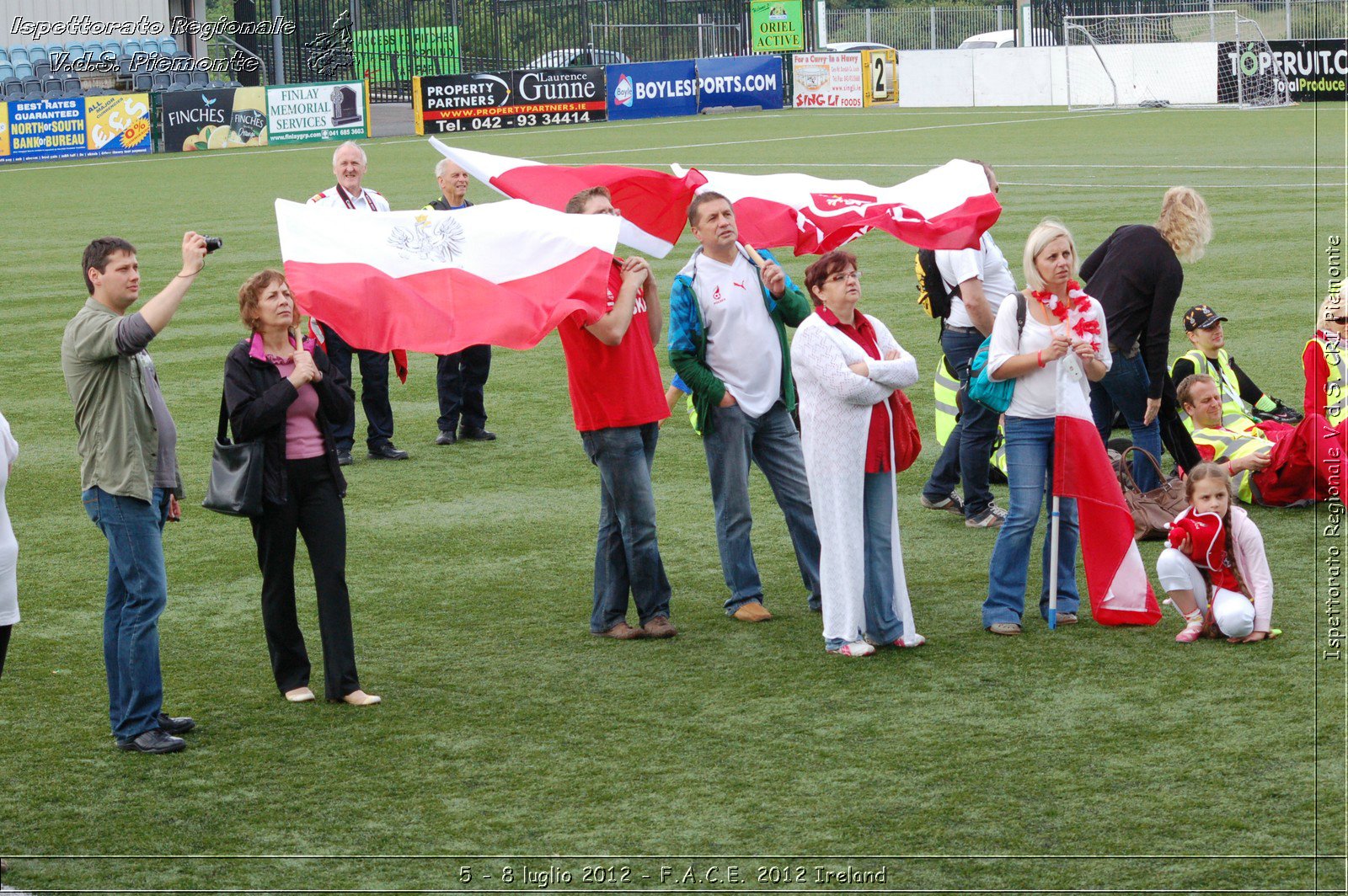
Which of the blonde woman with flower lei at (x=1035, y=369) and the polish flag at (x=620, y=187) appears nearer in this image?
the blonde woman with flower lei at (x=1035, y=369)

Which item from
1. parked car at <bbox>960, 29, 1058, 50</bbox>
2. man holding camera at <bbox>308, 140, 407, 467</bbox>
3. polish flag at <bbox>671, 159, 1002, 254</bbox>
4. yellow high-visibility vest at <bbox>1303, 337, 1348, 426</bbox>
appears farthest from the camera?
parked car at <bbox>960, 29, 1058, 50</bbox>

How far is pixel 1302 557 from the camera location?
8336 millimetres

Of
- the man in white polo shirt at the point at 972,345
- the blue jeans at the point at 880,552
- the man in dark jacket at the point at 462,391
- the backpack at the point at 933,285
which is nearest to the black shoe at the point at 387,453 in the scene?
the man in dark jacket at the point at 462,391

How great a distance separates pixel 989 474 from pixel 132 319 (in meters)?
5.68

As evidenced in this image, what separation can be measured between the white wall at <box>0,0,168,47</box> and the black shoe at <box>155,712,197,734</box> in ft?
146

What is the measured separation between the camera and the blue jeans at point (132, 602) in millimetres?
6066

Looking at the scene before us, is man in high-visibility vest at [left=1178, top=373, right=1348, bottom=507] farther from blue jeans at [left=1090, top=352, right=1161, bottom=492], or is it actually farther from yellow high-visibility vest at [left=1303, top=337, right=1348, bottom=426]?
blue jeans at [left=1090, top=352, right=1161, bottom=492]

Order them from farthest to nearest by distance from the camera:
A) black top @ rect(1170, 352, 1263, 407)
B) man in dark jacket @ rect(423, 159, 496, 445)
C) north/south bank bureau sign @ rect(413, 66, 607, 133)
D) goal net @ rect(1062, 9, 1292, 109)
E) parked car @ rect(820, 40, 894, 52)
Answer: parked car @ rect(820, 40, 894, 52) < north/south bank bureau sign @ rect(413, 66, 607, 133) < goal net @ rect(1062, 9, 1292, 109) < man in dark jacket @ rect(423, 159, 496, 445) < black top @ rect(1170, 352, 1263, 407)

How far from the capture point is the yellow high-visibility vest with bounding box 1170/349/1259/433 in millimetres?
9750

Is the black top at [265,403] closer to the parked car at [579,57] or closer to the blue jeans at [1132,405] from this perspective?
the blue jeans at [1132,405]

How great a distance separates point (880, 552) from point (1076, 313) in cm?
136

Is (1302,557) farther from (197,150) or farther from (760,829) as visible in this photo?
(197,150)

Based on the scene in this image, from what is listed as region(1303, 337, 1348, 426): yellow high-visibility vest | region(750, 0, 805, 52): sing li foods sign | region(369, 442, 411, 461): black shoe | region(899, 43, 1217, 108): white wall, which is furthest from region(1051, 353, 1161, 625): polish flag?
region(750, 0, 805, 52): sing li foods sign

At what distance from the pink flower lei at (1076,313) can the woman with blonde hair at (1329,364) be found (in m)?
2.58
